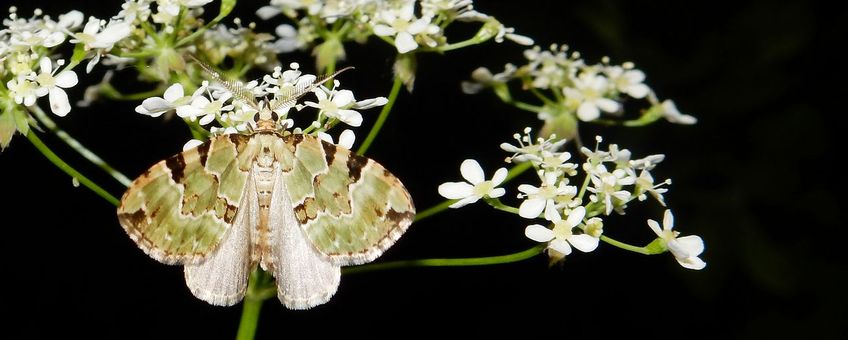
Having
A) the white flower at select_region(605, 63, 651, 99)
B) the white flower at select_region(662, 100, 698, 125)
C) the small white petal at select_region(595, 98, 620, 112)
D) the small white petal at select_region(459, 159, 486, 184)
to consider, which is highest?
the white flower at select_region(662, 100, 698, 125)

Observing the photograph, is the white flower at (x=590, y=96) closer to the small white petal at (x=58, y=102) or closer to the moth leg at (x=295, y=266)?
the moth leg at (x=295, y=266)

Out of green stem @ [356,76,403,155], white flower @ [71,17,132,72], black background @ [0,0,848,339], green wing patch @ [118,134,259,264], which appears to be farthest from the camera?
black background @ [0,0,848,339]

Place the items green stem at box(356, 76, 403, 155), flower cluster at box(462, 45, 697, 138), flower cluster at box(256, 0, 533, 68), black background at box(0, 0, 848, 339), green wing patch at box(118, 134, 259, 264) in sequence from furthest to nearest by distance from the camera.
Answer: black background at box(0, 0, 848, 339) → flower cluster at box(462, 45, 697, 138) → flower cluster at box(256, 0, 533, 68) → green stem at box(356, 76, 403, 155) → green wing patch at box(118, 134, 259, 264)

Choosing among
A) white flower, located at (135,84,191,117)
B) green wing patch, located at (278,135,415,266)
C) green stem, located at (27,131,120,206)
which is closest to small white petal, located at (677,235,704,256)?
green wing patch, located at (278,135,415,266)

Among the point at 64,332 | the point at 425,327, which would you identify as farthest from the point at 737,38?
the point at 64,332

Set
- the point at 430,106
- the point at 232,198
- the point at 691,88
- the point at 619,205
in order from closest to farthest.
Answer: the point at 232,198 < the point at 619,205 < the point at 691,88 < the point at 430,106

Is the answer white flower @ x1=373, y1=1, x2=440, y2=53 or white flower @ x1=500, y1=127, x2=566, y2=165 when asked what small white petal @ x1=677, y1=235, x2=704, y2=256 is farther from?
white flower @ x1=373, y1=1, x2=440, y2=53

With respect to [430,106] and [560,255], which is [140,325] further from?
[560,255]
